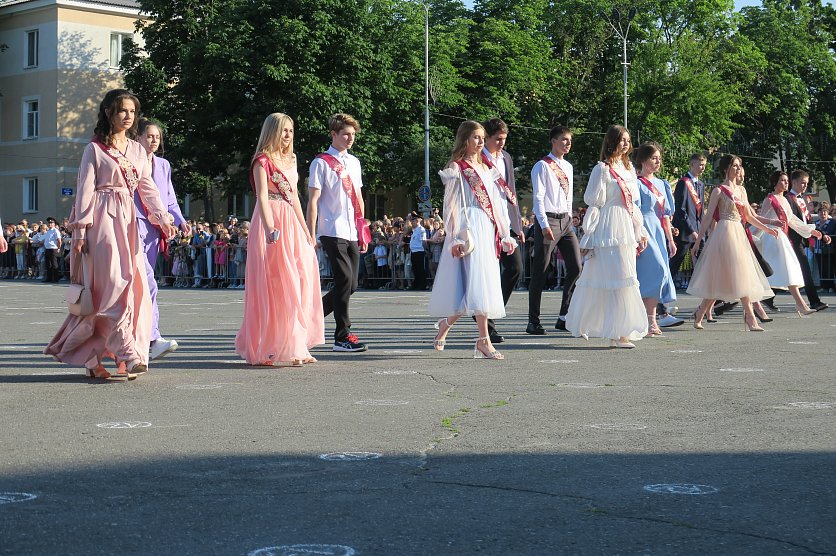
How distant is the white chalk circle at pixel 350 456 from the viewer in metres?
5.72

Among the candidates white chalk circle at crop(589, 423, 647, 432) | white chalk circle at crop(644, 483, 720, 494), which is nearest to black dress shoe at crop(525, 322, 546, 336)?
white chalk circle at crop(589, 423, 647, 432)

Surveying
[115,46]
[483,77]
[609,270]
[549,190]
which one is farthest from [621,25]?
[609,270]

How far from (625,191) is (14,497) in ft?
26.9

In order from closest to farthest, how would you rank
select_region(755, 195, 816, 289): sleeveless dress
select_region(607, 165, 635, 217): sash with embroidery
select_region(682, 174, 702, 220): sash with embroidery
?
1. select_region(607, 165, 635, 217): sash with embroidery
2. select_region(755, 195, 816, 289): sleeveless dress
3. select_region(682, 174, 702, 220): sash with embroidery

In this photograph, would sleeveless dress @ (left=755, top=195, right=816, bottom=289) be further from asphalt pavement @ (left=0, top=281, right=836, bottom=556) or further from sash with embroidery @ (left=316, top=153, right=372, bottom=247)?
sash with embroidery @ (left=316, top=153, right=372, bottom=247)

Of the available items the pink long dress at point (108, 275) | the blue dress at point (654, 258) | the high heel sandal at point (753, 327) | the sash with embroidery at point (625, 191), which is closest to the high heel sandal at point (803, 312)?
the high heel sandal at point (753, 327)

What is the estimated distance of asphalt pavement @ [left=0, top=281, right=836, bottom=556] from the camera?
429cm

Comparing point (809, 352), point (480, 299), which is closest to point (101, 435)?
point (480, 299)

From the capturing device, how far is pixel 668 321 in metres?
14.8

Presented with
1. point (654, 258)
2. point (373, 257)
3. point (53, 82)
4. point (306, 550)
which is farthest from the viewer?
point (53, 82)

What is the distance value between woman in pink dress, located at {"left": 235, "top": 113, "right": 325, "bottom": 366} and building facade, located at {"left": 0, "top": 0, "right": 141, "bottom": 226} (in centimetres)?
5336

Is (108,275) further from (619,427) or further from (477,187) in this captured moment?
(619,427)

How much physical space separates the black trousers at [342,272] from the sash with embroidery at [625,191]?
2.51 meters

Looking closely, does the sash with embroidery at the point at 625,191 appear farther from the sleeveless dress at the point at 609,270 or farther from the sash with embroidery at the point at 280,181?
the sash with embroidery at the point at 280,181
